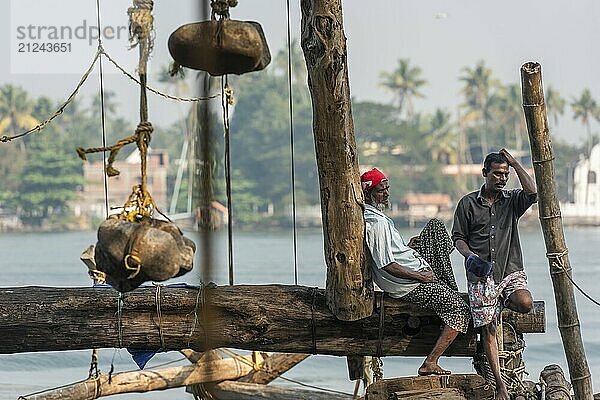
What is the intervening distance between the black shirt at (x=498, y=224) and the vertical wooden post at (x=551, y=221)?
308mm

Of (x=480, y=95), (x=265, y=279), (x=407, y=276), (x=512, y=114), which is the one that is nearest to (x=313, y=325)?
(x=407, y=276)

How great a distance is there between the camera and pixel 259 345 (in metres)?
6.70

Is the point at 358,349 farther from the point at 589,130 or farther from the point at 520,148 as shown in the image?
the point at 589,130

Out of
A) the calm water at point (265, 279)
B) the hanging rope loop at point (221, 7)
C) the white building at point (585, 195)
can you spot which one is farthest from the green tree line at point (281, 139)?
the hanging rope loop at point (221, 7)

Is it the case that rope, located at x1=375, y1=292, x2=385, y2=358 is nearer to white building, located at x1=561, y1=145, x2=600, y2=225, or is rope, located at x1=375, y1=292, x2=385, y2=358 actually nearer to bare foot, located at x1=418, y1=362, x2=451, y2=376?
bare foot, located at x1=418, y1=362, x2=451, y2=376

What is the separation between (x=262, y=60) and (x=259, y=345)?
180 cm

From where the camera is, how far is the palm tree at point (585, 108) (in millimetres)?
48969

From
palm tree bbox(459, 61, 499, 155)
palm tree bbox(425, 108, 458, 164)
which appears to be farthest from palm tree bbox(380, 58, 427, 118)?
palm tree bbox(459, 61, 499, 155)

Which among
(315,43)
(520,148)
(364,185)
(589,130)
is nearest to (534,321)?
(364,185)

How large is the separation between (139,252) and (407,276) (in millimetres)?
1711

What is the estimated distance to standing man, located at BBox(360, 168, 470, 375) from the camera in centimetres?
637

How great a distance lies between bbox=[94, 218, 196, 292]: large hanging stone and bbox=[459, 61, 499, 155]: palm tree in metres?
42.6

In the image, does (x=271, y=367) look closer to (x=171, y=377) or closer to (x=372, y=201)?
(x=171, y=377)

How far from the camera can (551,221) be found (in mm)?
6766
